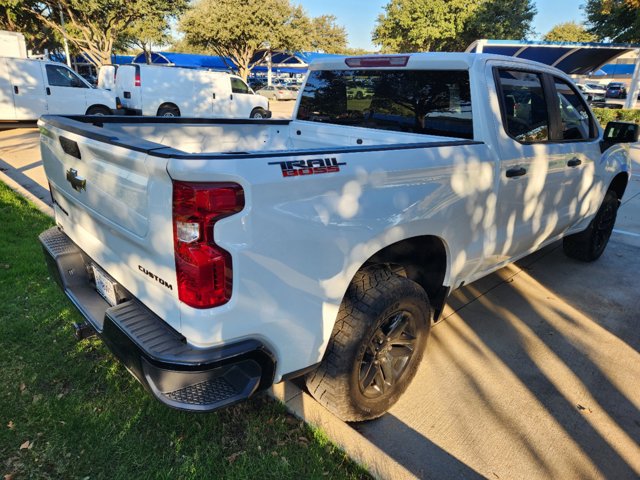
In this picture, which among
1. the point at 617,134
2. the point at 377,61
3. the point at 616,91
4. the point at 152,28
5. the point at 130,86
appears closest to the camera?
the point at 377,61

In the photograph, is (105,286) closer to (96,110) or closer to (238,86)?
(96,110)

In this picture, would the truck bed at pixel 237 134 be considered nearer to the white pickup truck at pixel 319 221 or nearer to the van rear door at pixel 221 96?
the white pickup truck at pixel 319 221

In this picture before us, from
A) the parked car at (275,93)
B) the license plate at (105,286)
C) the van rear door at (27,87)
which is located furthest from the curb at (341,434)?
the parked car at (275,93)

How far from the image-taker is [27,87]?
13180mm

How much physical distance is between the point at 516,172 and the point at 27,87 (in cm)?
1467

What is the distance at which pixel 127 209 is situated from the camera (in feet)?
6.36

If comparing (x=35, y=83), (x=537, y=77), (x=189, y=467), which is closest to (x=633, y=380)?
(x=537, y=77)

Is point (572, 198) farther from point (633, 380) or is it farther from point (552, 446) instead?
point (552, 446)

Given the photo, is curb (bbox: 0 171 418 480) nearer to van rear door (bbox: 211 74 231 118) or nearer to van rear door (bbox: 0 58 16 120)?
van rear door (bbox: 0 58 16 120)

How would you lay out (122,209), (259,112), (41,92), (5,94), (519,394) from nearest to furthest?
(122,209) → (519,394) → (5,94) → (41,92) → (259,112)

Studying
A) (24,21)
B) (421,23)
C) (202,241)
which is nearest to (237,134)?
(202,241)

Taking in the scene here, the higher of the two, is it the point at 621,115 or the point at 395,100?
the point at 395,100

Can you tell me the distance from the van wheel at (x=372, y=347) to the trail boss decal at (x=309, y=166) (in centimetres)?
68

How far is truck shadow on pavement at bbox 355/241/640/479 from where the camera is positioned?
2.37 m
